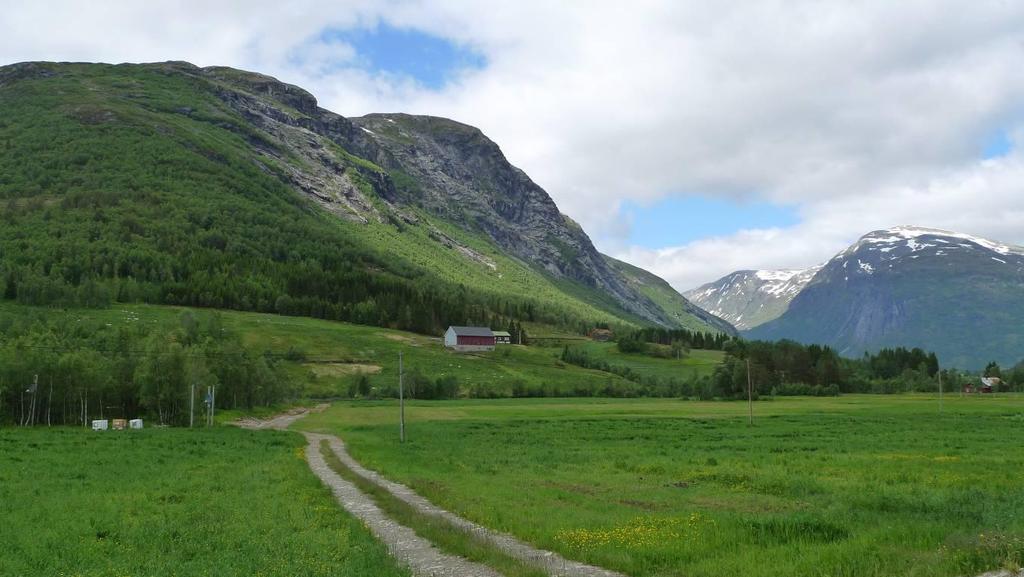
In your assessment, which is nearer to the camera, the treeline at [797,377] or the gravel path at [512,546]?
the gravel path at [512,546]

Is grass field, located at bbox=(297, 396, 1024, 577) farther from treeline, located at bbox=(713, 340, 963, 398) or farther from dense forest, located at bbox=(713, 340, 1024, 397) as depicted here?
dense forest, located at bbox=(713, 340, 1024, 397)

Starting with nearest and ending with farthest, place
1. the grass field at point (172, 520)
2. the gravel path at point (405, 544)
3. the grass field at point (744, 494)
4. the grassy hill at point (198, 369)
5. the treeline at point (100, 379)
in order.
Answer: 1. the grass field at point (744, 494)
2. the grass field at point (172, 520)
3. the gravel path at point (405, 544)
4. the treeline at point (100, 379)
5. the grassy hill at point (198, 369)

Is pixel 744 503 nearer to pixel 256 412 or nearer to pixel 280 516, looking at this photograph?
pixel 280 516

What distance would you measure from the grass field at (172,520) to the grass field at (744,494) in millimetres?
5198

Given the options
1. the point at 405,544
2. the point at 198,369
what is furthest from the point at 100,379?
the point at 405,544

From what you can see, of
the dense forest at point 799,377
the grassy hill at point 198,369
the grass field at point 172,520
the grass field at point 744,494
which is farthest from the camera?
the dense forest at point 799,377

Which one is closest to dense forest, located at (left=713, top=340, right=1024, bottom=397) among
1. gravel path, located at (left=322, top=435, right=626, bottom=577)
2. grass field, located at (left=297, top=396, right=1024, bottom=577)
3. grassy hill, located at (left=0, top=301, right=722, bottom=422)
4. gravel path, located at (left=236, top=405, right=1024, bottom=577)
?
grassy hill, located at (left=0, top=301, right=722, bottom=422)

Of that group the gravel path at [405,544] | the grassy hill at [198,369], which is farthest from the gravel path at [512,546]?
the grassy hill at [198,369]

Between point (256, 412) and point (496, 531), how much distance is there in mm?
101535

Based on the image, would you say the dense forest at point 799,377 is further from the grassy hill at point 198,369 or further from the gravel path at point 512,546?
the gravel path at point 512,546

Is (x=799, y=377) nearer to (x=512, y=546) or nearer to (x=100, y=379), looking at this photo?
(x=100, y=379)

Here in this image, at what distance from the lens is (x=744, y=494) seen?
2883 centimetres

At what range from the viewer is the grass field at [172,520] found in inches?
649

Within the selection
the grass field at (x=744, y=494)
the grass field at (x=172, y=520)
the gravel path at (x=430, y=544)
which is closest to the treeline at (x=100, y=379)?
the grass field at (x=744, y=494)
